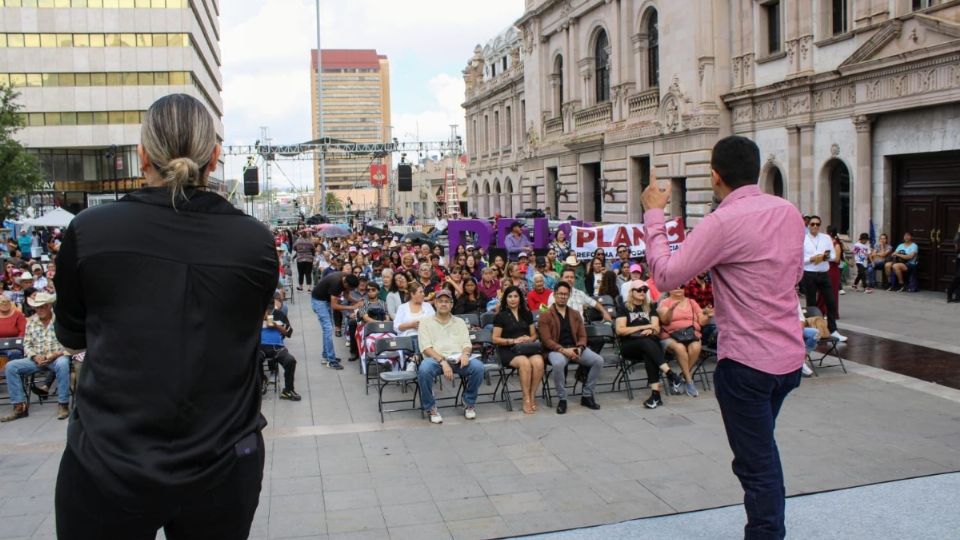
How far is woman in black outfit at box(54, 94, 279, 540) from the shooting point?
2.18m

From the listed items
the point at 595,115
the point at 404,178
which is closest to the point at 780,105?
the point at 595,115

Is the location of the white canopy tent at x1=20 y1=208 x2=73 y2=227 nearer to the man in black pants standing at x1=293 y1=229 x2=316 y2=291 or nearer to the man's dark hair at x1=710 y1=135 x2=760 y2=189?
the man in black pants standing at x1=293 y1=229 x2=316 y2=291

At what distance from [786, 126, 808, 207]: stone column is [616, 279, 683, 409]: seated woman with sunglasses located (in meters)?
14.3

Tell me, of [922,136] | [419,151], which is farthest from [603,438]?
[419,151]

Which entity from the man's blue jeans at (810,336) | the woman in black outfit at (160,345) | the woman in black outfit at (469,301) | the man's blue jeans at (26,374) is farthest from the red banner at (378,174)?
the woman in black outfit at (160,345)

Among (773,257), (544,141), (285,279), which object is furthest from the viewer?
(544,141)

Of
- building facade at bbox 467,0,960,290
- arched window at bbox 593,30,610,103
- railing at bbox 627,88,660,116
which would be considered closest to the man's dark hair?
building facade at bbox 467,0,960,290

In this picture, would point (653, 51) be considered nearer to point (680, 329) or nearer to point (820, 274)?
point (820, 274)

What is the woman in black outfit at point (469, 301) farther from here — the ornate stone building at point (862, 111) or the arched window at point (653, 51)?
the arched window at point (653, 51)

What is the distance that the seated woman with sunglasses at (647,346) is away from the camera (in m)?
9.88

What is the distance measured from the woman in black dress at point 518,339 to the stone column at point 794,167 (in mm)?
15540

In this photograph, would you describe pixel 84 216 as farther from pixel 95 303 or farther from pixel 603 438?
pixel 603 438

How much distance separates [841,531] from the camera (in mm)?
5273

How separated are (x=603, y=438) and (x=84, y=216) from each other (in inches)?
269
